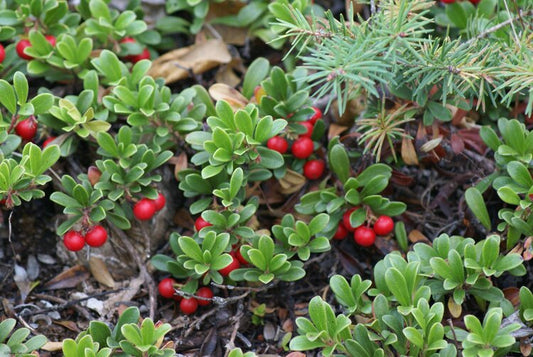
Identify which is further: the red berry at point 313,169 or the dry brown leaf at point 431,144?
the red berry at point 313,169

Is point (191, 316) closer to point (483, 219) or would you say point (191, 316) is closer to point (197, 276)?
point (197, 276)

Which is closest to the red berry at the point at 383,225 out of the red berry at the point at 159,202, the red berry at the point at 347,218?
the red berry at the point at 347,218

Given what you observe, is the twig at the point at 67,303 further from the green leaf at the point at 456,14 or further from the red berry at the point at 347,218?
the green leaf at the point at 456,14

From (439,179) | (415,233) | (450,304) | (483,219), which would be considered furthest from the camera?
(439,179)

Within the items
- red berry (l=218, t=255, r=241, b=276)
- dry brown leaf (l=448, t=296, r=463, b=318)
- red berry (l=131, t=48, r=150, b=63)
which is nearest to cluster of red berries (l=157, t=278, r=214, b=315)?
red berry (l=218, t=255, r=241, b=276)

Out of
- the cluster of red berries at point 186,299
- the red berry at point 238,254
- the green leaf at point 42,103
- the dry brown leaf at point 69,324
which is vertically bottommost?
the dry brown leaf at point 69,324

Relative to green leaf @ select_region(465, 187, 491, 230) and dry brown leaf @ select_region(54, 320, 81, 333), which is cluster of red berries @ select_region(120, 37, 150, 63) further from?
green leaf @ select_region(465, 187, 491, 230)

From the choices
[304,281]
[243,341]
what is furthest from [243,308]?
[304,281]
